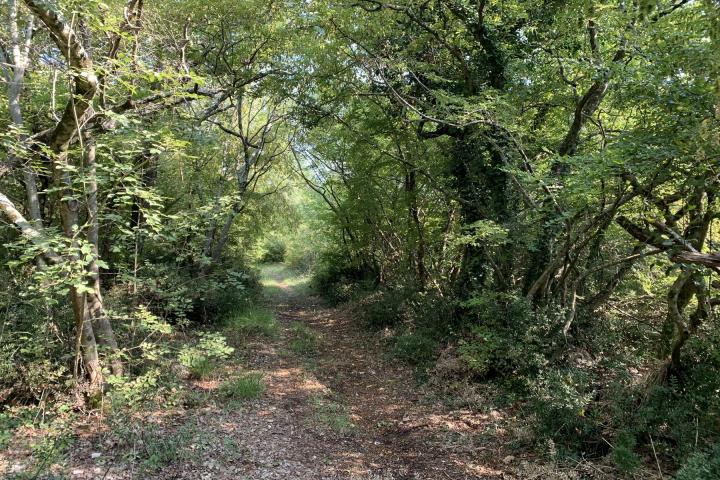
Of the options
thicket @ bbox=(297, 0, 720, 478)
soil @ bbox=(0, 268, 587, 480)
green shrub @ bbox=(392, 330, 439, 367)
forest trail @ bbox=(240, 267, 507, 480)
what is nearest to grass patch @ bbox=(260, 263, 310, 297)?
thicket @ bbox=(297, 0, 720, 478)

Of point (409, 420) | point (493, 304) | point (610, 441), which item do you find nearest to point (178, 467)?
point (409, 420)

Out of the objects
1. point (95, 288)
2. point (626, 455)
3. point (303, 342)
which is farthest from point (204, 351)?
point (303, 342)

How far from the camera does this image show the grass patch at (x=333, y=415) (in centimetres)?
595

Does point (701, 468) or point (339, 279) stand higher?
point (339, 279)

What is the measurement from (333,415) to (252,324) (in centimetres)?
488

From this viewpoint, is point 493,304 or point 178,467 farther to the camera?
point 493,304

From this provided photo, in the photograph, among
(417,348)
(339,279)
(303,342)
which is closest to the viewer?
(417,348)

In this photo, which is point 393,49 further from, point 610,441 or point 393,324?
point 610,441

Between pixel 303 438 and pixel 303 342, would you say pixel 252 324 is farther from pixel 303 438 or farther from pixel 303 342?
pixel 303 438

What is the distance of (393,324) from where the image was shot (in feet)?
37.1

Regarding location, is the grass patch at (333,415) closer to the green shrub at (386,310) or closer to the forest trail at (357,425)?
the forest trail at (357,425)

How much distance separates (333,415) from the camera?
631 centimetres

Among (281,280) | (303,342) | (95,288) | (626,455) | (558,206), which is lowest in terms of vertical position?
(281,280)

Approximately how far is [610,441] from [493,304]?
2.82 metres
